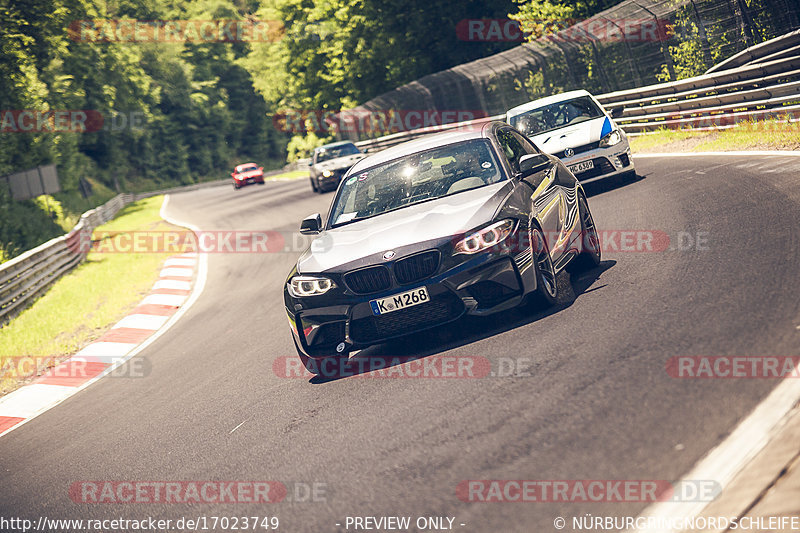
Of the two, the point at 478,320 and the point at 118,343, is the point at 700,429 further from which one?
the point at 118,343

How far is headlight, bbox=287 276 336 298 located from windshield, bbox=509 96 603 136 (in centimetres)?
893

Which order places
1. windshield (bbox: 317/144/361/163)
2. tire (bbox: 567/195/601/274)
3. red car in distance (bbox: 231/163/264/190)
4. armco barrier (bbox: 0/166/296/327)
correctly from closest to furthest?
tire (bbox: 567/195/601/274), armco barrier (bbox: 0/166/296/327), windshield (bbox: 317/144/361/163), red car in distance (bbox: 231/163/264/190)

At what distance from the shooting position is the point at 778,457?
3.49 metres

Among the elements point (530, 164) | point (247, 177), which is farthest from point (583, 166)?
point (247, 177)

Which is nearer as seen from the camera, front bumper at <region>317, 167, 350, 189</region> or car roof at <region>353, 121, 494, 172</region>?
car roof at <region>353, 121, 494, 172</region>

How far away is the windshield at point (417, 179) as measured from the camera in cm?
722

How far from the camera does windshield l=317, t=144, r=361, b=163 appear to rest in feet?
101

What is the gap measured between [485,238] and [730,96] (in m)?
11.9

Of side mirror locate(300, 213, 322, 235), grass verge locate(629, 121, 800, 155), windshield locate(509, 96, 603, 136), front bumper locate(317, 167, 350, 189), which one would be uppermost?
windshield locate(509, 96, 603, 136)

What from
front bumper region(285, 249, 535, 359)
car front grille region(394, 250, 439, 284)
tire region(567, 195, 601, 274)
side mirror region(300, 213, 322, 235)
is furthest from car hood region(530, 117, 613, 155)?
car front grille region(394, 250, 439, 284)

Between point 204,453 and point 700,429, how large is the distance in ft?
10.7

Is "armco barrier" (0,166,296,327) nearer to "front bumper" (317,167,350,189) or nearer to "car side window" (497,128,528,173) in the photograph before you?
"front bumper" (317,167,350,189)

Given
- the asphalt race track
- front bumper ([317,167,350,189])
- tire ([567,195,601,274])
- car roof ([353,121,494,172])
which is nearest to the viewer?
the asphalt race track

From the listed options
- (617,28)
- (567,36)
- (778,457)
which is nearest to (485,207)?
(778,457)
